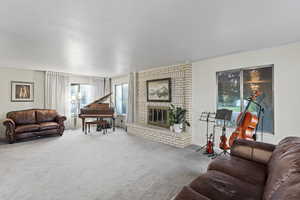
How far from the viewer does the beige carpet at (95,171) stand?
2.09m

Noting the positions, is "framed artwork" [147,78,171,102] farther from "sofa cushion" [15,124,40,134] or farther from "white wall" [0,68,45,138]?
"white wall" [0,68,45,138]

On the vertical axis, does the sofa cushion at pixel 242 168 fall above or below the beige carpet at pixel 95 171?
above

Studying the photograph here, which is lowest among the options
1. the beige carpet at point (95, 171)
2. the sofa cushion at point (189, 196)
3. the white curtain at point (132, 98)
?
the beige carpet at point (95, 171)

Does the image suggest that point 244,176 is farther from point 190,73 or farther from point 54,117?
point 54,117

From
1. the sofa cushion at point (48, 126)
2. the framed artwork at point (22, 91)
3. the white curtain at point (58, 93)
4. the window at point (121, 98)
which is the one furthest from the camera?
the window at point (121, 98)

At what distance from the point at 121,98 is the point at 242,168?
6.16 m

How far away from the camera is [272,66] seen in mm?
3109

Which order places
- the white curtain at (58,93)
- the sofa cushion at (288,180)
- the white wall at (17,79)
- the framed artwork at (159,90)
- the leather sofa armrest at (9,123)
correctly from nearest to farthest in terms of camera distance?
the sofa cushion at (288,180) → the leather sofa armrest at (9,123) → the framed artwork at (159,90) → the white wall at (17,79) → the white curtain at (58,93)

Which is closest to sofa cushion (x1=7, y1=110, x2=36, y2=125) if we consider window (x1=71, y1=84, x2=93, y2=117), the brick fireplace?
window (x1=71, y1=84, x2=93, y2=117)

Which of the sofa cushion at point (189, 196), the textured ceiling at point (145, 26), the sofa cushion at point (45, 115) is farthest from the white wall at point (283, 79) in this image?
the sofa cushion at point (45, 115)

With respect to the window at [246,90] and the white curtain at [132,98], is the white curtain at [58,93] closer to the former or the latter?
the white curtain at [132,98]

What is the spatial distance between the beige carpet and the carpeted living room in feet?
0.07

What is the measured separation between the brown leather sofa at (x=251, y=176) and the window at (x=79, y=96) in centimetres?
649

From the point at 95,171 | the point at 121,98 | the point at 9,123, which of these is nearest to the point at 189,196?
the point at 95,171
